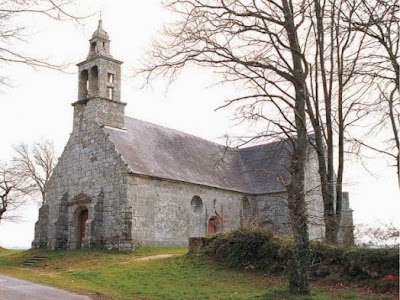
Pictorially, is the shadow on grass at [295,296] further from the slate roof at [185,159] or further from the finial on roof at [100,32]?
the finial on roof at [100,32]

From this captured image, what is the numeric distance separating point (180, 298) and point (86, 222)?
47.4 feet

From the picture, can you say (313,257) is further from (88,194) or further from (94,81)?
(94,81)

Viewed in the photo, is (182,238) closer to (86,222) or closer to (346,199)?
(86,222)

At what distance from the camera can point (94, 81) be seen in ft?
93.0

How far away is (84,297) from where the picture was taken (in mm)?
11109

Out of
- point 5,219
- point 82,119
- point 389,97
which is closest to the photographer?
point 389,97

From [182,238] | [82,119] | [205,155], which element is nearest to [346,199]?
[205,155]

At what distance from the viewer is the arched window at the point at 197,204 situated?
27891 mm

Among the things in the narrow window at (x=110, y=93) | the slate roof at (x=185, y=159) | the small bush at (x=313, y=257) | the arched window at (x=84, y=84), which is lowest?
the small bush at (x=313, y=257)

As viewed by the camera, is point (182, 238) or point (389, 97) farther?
point (182, 238)

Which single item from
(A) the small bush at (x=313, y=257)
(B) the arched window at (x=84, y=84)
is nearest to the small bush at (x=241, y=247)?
(A) the small bush at (x=313, y=257)

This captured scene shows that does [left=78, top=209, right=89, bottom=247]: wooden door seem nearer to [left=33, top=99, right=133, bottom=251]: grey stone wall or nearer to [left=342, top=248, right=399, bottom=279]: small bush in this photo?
[left=33, top=99, right=133, bottom=251]: grey stone wall

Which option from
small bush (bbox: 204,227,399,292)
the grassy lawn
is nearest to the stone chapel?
the grassy lawn

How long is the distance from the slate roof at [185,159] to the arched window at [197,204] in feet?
3.43
